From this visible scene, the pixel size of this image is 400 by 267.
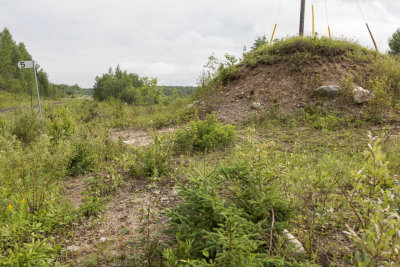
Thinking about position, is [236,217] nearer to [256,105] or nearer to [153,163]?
[153,163]

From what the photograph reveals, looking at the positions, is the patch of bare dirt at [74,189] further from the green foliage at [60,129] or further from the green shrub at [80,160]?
the green foliage at [60,129]

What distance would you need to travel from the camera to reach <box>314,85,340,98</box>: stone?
28.1 feet

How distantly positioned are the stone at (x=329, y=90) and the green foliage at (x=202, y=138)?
4628mm

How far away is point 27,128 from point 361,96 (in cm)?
969

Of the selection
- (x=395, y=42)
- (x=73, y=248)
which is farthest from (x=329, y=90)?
(x=395, y=42)

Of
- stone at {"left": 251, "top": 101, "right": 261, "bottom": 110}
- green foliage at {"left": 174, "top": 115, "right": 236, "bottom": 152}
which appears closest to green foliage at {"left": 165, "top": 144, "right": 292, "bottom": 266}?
green foliage at {"left": 174, "top": 115, "right": 236, "bottom": 152}

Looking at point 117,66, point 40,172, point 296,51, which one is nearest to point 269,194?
point 40,172

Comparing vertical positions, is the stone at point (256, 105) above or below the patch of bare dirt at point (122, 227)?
above

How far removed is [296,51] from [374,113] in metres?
4.24

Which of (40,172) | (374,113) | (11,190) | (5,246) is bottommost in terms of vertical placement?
(5,246)

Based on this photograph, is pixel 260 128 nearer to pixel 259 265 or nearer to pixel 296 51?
pixel 296 51

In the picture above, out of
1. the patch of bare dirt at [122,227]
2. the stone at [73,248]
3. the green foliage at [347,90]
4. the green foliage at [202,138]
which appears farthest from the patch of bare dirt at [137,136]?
the green foliage at [347,90]

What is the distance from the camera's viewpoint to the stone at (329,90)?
337 inches

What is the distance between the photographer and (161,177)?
4156mm
